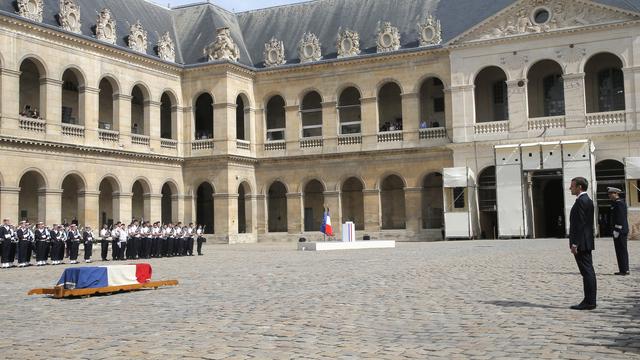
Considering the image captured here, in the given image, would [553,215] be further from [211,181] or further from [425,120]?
[211,181]

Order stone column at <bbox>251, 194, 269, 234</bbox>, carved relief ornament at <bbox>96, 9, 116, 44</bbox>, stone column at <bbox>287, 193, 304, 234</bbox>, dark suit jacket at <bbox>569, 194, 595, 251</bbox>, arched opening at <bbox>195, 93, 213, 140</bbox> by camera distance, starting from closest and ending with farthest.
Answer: dark suit jacket at <bbox>569, 194, 595, 251</bbox>
carved relief ornament at <bbox>96, 9, 116, 44</bbox>
stone column at <bbox>287, 193, 304, 234</bbox>
stone column at <bbox>251, 194, 269, 234</bbox>
arched opening at <bbox>195, 93, 213, 140</bbox>

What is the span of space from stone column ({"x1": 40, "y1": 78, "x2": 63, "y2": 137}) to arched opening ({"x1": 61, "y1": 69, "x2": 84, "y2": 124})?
2.55 m

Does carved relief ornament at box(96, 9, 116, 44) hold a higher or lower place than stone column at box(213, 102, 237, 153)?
higher

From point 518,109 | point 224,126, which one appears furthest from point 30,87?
point 518,109

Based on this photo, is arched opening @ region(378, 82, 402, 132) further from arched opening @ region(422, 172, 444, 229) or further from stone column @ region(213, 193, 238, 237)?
stone column @ region(213, 193, 238, 237)

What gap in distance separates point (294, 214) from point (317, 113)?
680 cm

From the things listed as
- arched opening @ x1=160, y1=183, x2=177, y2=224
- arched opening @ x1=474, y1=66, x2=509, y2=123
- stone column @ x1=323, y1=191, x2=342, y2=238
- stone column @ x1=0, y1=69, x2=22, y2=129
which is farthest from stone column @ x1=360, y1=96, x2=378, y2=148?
stone column @ x1=0, y1=69, x2=22, y2=129

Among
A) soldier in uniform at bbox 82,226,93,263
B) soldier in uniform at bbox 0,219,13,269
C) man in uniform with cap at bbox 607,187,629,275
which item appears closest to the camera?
man in uniform with cap at bbox 607,187,629,275

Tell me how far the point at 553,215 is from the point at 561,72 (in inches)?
321

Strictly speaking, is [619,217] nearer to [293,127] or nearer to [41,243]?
[41,243]

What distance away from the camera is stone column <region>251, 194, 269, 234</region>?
1801 inches

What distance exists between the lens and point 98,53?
38.7 metres

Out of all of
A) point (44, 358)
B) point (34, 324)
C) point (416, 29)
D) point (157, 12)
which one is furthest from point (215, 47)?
point (44, 358)

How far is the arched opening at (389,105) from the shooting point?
45625 millimetres
